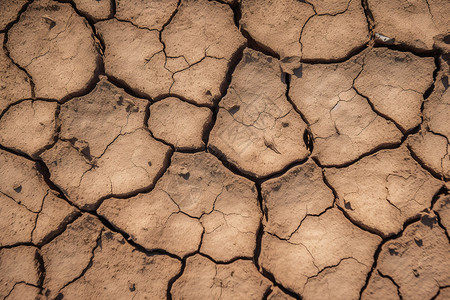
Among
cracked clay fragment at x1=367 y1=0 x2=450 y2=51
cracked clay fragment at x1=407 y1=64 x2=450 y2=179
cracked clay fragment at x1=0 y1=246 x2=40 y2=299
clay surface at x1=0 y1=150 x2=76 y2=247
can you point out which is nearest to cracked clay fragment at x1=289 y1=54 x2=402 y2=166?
cracked clay fragment at x1=407 y1=64 x2=450 y2=179

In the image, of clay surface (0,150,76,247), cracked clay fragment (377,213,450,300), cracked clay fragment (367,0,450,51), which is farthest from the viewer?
cracked clay fragment (367,0,450,51)

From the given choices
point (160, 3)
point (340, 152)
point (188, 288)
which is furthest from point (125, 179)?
point (340, 152)

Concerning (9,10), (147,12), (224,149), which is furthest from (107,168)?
(9,10)

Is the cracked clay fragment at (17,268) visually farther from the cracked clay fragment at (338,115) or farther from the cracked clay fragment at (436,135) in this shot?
the cracked clay fragment at (436,135)

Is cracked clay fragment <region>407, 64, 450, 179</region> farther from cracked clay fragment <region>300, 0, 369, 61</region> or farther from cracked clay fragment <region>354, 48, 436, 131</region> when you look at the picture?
cracked clay fragment <region>300, 0, 369, 61</region>

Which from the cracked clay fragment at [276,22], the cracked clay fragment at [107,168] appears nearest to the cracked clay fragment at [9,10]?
the cracked clay fragment at [107,168]

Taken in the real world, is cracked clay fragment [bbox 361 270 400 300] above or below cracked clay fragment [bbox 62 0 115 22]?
below
